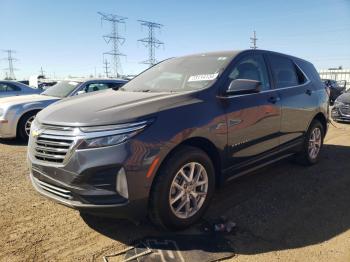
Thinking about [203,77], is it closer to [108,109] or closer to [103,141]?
[108,109]

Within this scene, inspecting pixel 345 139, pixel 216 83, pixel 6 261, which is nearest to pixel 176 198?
pixel 216 83

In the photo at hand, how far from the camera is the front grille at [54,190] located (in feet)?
9.98

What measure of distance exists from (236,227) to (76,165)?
1.72 metres

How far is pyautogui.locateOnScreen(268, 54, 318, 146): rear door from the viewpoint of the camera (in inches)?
189

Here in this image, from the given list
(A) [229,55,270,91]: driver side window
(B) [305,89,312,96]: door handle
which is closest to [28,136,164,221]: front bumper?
(A) [229,55,270,91]: driver side window

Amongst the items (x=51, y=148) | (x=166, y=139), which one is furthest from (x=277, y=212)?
(x=51, y=148)

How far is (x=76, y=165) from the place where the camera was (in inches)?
114

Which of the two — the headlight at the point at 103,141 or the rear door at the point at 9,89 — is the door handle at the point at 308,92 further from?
the rear door at the point at 9,89

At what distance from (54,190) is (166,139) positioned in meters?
1.13

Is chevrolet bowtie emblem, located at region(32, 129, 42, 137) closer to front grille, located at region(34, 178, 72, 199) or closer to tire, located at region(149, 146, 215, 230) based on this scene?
front grille, located at region(34, 178, 72, 199)

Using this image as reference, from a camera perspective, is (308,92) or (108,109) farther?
(308,92)

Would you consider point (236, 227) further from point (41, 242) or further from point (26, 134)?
point (26, 134)

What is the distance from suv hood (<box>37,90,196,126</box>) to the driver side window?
3.12ft

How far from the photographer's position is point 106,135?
9.51ft
